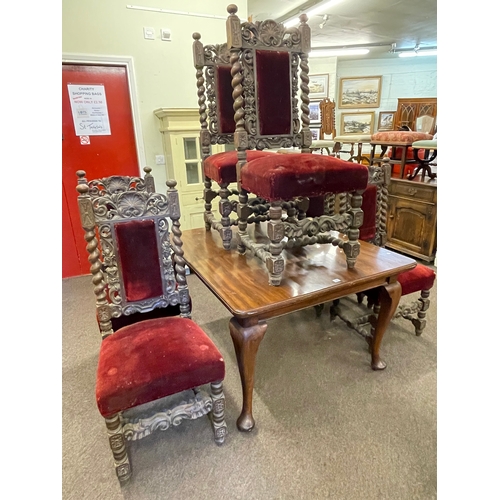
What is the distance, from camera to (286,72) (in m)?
1.74

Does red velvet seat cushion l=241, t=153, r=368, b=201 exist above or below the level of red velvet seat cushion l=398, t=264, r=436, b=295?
above

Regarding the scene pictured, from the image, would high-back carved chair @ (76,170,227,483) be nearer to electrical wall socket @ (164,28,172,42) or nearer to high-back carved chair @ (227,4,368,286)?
high-back carved chair @ (227,4,368,286)

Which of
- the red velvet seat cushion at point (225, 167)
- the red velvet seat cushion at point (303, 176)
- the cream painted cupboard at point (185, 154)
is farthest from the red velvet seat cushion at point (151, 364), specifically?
the cream painted cupboard at point (185, 154)

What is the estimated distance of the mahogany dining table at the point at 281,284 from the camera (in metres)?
1.41

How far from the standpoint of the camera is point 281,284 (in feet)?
5.11

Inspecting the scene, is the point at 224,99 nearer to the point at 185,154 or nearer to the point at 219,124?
the point at 219,124

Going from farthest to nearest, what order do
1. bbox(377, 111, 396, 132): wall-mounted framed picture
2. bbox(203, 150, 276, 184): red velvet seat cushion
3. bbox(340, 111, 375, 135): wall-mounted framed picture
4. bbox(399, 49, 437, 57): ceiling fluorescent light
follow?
bbox(340, 111, 375, 135): wall-mounted framed picture → bbox(377, 111, 396, 132): wall-mounted framed picture → bbox(399, 49, 437, 57): ceiling fluorescent light → bbox(203, 150, 276, 184): red velvet seat cushion

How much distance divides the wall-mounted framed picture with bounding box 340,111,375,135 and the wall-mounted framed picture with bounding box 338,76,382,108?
199 mm

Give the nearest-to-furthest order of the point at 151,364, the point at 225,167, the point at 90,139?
the point at 151,364 → the point at 225,167 → the point at 90,139

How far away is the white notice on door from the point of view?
3.02m

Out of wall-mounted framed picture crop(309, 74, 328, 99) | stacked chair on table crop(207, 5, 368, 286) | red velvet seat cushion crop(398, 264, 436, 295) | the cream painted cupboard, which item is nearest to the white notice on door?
the cream painted cupboard

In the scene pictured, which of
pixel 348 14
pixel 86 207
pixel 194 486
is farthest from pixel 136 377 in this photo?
pixel 348 14

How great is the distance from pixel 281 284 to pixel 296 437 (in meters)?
0.72

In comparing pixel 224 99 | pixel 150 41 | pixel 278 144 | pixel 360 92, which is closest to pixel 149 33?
pixel 150 41
